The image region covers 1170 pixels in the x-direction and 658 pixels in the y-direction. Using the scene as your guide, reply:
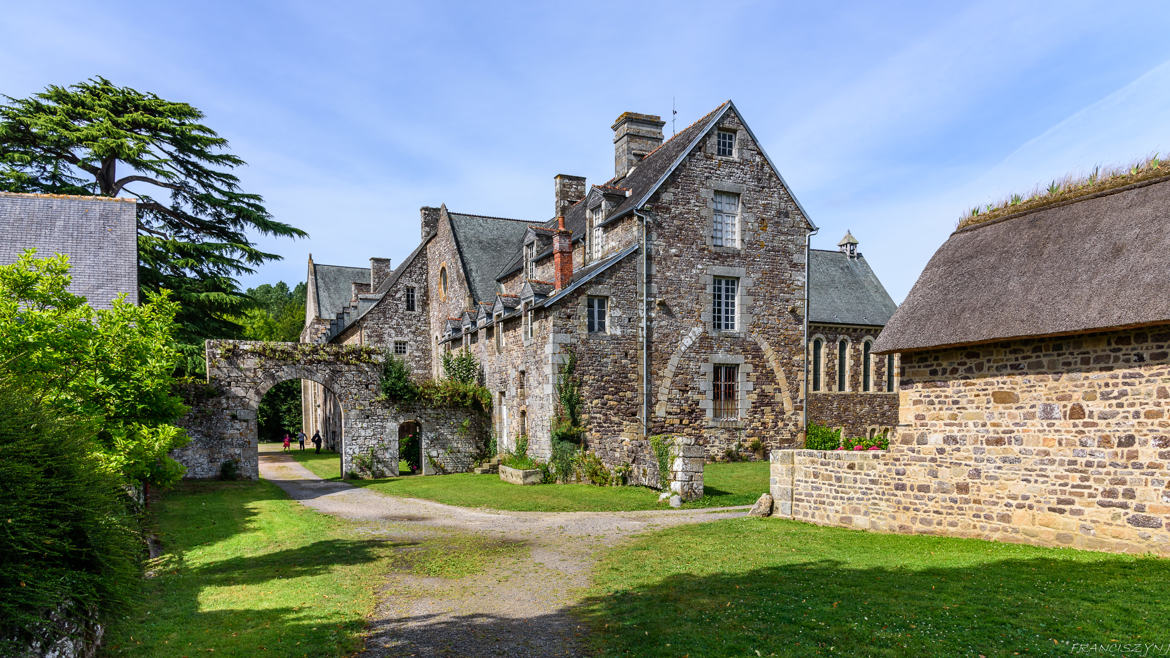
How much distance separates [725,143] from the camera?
22.2 metres

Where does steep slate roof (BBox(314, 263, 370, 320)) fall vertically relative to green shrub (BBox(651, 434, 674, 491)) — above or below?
above

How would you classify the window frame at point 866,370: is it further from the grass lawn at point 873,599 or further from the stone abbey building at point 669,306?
the grass lawn at point 873,599

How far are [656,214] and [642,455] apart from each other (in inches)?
301

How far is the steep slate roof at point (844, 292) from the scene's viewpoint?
31.9m

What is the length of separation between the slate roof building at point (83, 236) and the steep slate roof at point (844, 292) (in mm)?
26186

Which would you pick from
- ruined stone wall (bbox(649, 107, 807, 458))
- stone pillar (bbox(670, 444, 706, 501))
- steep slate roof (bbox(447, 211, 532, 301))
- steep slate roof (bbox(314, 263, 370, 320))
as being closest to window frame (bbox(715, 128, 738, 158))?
ruined stone wall (bbox(649, 107, 807, 458))

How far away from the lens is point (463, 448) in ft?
79.3

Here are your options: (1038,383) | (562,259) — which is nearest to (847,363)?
(562,259)

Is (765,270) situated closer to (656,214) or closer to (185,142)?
(656,214)

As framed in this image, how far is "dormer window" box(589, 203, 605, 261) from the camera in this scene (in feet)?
75.0

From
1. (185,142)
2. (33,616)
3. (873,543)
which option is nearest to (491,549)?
(873,543)

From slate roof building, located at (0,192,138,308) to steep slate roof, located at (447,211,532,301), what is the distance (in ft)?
44.0

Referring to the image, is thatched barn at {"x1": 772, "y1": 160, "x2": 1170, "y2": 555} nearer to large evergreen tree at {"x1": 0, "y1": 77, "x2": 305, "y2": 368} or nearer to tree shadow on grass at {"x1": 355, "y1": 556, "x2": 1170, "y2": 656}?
tree shadow on grass at {"x1": 355, "y1": 556, "x2": 1170, "y2": 656}

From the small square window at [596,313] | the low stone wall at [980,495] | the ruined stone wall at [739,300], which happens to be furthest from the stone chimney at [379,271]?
the low stone wall at [980,495]
